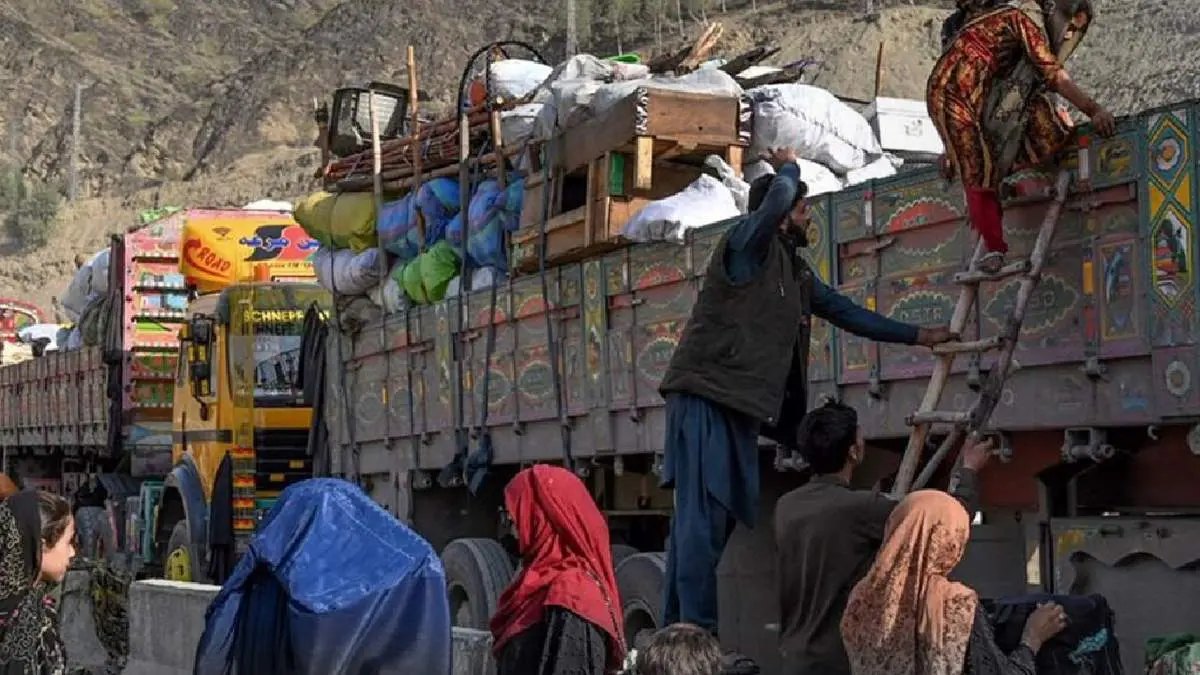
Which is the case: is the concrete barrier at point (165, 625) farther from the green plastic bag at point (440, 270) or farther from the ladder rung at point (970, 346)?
the ladder rung at point (970, 346)

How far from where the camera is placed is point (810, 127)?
8.34 meters

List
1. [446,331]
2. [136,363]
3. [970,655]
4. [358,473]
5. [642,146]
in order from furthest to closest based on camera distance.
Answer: [136,363], [358,473], [446,331], [642,146], [970,655]

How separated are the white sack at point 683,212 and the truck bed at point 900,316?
84mm

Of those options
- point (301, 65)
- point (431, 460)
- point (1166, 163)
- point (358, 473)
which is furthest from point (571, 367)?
point (301, 65)

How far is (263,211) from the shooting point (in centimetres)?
1764

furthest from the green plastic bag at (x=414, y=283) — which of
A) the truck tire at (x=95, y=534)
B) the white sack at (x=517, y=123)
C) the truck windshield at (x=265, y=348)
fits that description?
the truck tire at (x=95, y=534)

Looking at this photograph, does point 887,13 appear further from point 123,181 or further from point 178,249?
point 178,249

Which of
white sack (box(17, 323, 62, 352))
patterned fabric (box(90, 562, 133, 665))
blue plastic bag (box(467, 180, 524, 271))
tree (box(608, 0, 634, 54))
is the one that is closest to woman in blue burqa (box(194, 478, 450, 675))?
blue plastic bag (box(467, 180, 524, 271))

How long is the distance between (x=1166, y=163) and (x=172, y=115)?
63.9 m

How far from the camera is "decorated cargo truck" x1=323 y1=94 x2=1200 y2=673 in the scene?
520 cm

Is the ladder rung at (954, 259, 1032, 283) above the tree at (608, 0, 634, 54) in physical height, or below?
below

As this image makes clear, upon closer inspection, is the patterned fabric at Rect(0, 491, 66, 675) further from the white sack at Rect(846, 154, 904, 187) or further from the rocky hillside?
the rocky hillside

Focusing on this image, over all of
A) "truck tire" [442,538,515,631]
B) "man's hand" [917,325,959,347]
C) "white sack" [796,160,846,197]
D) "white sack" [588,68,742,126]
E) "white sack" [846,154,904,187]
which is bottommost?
"truck tire" [442,538,515,631]

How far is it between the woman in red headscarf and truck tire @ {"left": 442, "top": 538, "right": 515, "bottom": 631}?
418 centimetres
